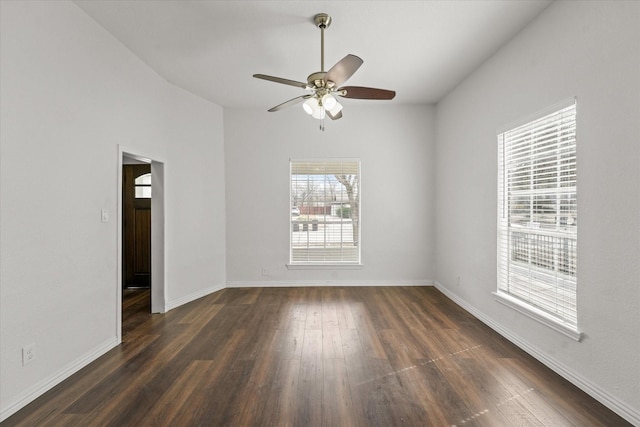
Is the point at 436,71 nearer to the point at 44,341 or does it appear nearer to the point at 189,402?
the point at 189,402

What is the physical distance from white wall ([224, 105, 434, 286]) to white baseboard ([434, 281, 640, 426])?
1.89 metres

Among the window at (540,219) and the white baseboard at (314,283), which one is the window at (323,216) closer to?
the white baseboard at (314,283)

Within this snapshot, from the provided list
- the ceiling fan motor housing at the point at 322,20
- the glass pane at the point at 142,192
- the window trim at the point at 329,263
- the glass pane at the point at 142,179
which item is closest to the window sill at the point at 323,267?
the window trim at the point at 329,263

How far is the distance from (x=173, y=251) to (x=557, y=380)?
4182 mm

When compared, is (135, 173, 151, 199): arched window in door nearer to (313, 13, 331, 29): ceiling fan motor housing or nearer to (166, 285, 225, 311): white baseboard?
(166, 285, 225, 311): white baseboard

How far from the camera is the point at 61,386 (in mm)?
2348

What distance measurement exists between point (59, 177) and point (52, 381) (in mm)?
1515

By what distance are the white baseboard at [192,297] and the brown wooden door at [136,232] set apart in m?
1.20

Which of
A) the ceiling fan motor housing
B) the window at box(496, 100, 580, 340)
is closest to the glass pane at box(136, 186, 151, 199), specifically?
the ceiling fan motor housing

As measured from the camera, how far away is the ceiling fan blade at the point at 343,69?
2.21 m

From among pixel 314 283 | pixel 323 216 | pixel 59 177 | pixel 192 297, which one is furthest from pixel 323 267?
pixel 59 177

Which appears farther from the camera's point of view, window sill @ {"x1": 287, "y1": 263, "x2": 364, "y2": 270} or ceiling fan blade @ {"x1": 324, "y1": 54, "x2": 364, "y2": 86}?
window sill @ {"x1": 287, "y1": 263, "x2": 364, "y2": 270}

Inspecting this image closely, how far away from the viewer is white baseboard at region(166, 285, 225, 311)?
4.12 m

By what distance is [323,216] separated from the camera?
527cm
